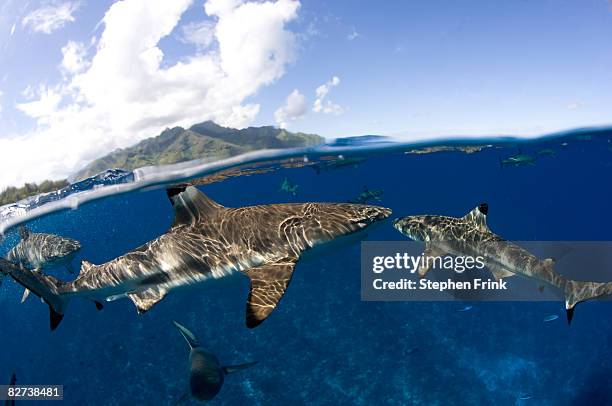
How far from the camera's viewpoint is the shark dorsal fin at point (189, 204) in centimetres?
616

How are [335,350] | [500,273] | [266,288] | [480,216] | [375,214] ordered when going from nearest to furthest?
[266,288], [375,214], [500,273], [480,216], [335,350]

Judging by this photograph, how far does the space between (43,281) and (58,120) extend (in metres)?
6.60

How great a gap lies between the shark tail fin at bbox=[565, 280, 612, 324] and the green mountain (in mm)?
11978

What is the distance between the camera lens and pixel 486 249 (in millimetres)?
9547

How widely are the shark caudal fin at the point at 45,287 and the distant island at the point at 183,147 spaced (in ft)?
27.6

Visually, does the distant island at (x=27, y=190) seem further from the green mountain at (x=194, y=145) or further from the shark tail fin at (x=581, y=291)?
the shark tail fin at (x=581, y=291)

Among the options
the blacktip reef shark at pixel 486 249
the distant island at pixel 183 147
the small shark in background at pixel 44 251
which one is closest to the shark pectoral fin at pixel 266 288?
the blacktip reef shark at pixel 486 249

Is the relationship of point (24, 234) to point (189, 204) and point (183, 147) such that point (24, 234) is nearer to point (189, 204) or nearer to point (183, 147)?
point (183, 147)

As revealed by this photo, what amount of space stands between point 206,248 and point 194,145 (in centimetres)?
1140

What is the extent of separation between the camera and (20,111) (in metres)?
10.8

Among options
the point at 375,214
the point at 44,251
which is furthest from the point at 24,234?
the point at 375,214

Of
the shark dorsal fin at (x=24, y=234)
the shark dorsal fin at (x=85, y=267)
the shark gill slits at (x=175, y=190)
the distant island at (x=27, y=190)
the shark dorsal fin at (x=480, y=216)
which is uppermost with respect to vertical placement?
the distant island at (x=27, y=190)

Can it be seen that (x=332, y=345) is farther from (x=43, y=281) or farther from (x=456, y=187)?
(x=456, y=187)

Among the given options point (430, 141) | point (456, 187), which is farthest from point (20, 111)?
point (456, 187)
